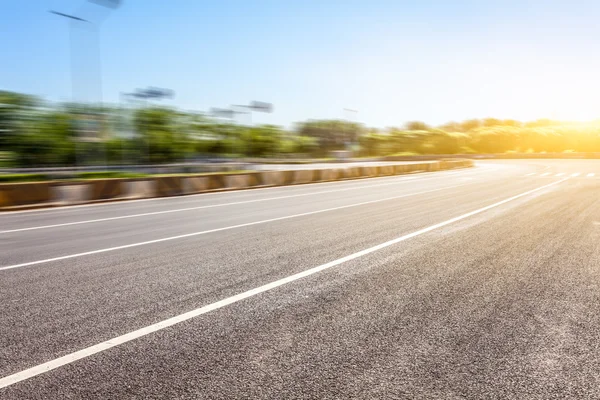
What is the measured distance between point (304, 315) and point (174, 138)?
228 ft

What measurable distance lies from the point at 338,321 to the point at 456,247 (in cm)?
406

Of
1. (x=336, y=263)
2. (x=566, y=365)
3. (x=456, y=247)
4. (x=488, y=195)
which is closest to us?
(x=566, y=365)

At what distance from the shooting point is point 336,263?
256 inches

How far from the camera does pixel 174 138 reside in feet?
233

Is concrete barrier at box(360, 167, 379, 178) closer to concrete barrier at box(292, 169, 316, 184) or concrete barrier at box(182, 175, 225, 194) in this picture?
concrete barrier at box(292, 169, 316, 184)

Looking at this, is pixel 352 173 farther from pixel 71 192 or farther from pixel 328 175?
pixel 71 192

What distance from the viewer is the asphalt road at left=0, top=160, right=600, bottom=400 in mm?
3107

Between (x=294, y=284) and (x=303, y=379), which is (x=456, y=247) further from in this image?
(x=303, y=379)

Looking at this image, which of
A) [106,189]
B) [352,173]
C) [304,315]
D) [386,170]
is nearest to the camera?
[304,315]

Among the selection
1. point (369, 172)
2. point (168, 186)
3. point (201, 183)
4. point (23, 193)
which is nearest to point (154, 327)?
point (23, 193)

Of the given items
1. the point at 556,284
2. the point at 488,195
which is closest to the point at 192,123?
the point at 488,195

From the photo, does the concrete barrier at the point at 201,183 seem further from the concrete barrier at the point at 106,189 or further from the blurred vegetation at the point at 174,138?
the blurred vegetation at the point at 174,138

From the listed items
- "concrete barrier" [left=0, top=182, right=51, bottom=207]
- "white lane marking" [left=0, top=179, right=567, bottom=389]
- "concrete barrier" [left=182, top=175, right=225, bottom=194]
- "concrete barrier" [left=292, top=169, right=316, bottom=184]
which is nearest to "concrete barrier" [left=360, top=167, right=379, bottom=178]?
"concrete barrier" [left=292, top=169, right=316, bottom=184]

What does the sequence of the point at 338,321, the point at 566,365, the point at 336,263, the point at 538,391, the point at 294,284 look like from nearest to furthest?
the point at 538,391
the point at 566,365
the point at 338,321
the point at 294,284
the point at 336,263
